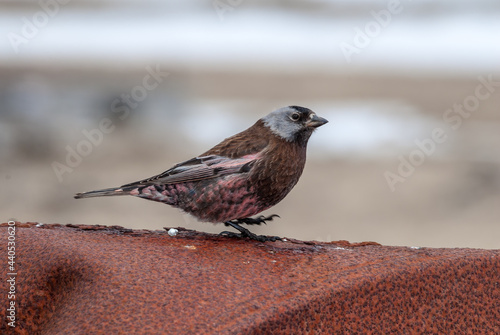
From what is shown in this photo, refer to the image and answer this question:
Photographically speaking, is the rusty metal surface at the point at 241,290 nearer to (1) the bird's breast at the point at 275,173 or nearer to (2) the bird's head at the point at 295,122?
(1) the bird's breast at the point at 275,173

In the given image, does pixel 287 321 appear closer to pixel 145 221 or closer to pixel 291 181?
pixel 291 181

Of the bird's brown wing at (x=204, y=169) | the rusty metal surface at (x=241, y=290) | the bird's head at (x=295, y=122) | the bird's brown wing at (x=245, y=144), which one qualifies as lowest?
the rusty metal surface at (x=241, y=290)

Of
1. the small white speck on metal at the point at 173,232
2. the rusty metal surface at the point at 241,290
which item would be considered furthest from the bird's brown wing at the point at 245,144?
the rusty metal surface at the point at 241,290

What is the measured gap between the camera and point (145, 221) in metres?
10.6

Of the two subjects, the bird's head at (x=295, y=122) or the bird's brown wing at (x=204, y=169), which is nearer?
the bird's brown wing at (x=204, y=169)

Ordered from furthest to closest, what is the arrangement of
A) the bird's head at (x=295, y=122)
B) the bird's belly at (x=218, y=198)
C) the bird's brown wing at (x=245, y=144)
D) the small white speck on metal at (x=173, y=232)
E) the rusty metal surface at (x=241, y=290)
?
the bird's head at (x=295, y=122), the bird's brown wing at (x=245, y=144), the bird's belly at (x=218, y=198), the small white speck on metal at (x=173, y=232), the rusty metal surface at (x=241, y=290)

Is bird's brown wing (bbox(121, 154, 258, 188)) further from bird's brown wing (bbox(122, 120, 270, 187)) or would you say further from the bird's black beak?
the bird's black beak

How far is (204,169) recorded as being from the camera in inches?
142

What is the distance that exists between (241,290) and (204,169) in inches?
42.6

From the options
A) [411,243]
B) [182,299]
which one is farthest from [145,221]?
[182,299]

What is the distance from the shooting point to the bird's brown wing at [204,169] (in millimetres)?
3570

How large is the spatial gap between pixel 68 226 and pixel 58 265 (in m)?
0.69

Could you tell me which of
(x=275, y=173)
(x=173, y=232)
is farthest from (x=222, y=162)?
(x=173, y=232)

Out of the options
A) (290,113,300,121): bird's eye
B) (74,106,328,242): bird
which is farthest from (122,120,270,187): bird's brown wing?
(290,113,300,121): bird's eye
